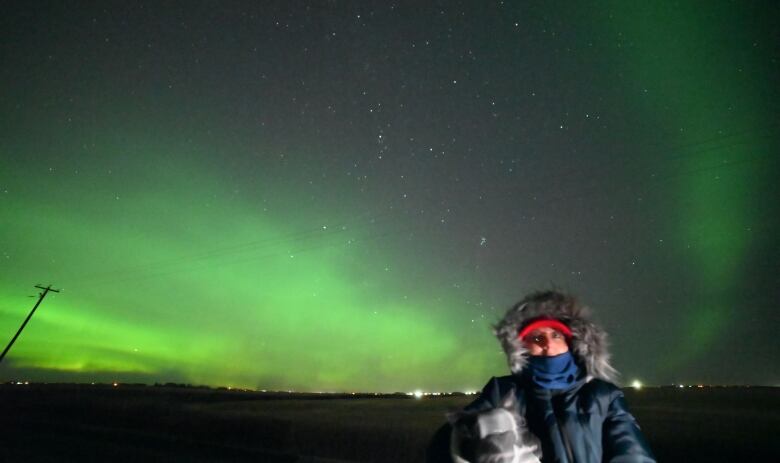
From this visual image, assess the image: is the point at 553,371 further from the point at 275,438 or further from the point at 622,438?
the point at 275,438

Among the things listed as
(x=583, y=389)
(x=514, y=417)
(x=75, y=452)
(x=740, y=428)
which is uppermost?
(x=740, y=428)

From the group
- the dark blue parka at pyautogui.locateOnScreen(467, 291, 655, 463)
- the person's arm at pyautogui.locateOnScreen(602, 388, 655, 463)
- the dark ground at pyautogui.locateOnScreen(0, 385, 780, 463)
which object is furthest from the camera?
the dark ground at pyautogui.locateOnScreen(0, 385, 780, 463)

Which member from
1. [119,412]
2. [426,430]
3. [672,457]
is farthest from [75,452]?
[672,457]

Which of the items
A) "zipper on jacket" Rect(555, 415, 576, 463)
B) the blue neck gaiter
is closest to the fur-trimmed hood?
the blue neck gaiter

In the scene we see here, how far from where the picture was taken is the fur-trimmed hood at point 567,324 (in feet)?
10.1

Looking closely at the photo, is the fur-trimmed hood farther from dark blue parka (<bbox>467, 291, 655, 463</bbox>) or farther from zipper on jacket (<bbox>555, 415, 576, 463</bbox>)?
zipper on jacket (<bbox>555, 415, 576, 463</bbox>)

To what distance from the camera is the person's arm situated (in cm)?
235

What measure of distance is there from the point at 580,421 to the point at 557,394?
24 cm

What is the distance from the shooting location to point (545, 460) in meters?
2.51

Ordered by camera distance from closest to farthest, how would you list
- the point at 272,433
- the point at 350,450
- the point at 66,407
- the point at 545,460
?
1. the point at 545,460
2. the point at 350,450
3. the point at 272,433
4. the point at 66,407

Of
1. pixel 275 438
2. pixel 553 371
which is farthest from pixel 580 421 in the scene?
pixel 275 438

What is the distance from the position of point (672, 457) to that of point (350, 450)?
29.4 ft

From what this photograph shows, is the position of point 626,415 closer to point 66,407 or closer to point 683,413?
point 683,413

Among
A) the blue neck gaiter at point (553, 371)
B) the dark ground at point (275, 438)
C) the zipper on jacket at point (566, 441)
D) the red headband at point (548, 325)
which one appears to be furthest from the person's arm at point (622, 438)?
the dark ground at point (275, 438)
